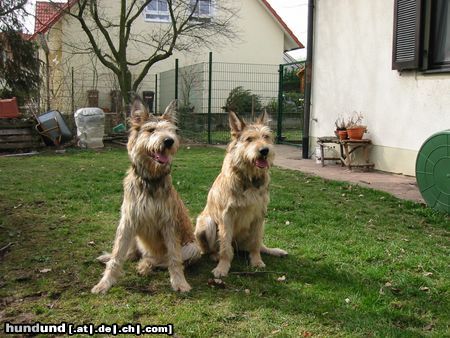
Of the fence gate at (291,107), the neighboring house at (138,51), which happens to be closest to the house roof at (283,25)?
the neighboring house at (138,51)

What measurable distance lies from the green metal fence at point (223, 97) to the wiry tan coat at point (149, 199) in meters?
11.9

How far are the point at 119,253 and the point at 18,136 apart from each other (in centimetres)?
1047

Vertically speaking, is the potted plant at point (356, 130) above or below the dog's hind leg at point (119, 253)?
above

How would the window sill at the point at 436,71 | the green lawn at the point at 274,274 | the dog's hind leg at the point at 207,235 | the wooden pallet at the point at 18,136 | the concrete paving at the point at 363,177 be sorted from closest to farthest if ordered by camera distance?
1. the green lawn at the point at 274,274
2. the dog's hind leg at the point at 207,235
3. the concrete paving at the point at 363,177
4. the window sill at the point at 436,71
5. the wooden pallet at the point at 18,136

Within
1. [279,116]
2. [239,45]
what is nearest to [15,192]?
[279,116]

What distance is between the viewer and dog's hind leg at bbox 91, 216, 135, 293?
13.7ft

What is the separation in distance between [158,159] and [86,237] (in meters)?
2.02

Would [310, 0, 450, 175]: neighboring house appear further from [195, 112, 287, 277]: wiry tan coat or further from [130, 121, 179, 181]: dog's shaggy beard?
[130, 121, 179, 181]: dog's shaggy beard

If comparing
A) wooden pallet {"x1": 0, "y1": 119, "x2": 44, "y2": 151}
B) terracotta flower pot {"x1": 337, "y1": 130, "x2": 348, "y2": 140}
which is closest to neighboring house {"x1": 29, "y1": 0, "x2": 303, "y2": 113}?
wooden pallet {"x1": 0, "y1": 119, "x2": 44, "y2": 151}

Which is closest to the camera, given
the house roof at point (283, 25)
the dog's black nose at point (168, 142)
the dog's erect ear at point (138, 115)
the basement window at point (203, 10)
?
the dog's black nose at point (168, 142)

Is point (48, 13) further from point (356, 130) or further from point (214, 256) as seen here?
point (214, 256)

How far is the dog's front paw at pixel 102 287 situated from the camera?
402 cm

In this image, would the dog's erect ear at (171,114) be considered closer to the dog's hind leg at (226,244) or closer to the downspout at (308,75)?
the dog's hind leg at (226,244)

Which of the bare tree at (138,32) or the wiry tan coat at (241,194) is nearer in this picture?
the wiry tan coat at (241,194)
